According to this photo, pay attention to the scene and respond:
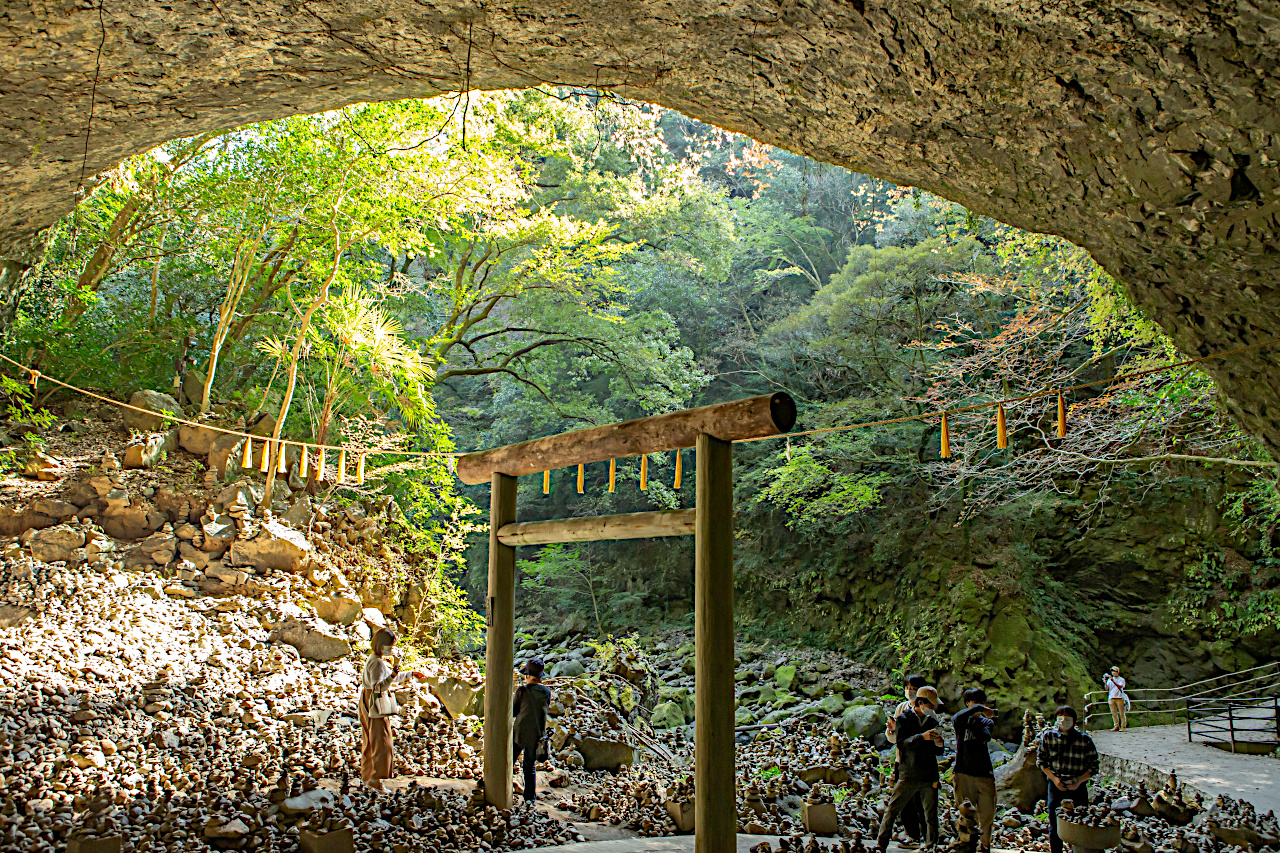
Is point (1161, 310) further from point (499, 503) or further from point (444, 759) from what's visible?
point (444, 759)

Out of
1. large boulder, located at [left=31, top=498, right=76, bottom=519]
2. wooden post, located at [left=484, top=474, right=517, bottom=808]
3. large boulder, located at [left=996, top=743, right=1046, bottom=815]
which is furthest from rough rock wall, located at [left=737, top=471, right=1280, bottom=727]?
large boulder, located at [left=31, top=498, right=76, bottom=519]

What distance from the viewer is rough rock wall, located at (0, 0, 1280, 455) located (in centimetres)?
328

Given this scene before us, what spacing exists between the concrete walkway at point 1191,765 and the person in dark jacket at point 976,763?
300 cm

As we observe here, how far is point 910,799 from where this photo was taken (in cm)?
473

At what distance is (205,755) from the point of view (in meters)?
5.18

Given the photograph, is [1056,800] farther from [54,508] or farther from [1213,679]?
[54,508]

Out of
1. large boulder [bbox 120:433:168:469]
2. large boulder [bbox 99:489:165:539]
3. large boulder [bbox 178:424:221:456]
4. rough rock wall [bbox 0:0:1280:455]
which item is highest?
rough rock wall [bbox 0:0:1280:455]

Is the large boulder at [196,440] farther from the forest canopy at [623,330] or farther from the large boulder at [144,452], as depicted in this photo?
the forest canopy at [623,330]

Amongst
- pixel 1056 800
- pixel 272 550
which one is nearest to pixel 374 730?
pixel 272 550

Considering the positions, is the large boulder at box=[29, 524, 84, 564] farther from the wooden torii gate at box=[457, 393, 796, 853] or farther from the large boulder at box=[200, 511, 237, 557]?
the wooden torii gate at box=[457, 393, 796, 853]

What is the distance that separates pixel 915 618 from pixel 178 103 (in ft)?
37.9

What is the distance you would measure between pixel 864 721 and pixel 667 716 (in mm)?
2702

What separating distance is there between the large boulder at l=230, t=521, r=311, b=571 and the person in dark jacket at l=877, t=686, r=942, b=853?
6.35 metres

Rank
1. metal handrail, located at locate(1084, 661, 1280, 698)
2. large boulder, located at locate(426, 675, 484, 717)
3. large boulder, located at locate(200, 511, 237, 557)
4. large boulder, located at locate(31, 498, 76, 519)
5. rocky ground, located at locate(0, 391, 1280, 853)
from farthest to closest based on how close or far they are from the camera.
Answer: metal handrail, located at locate(1084, 661, 1280, 698) < large boulder, located at locate(200, 511, 237, 557) < large boulder, located at locate(426, 675, 484, 717) < large boulder, located at locate(31, 498, 76, 519) < rocky ground, located at locate(0, 391, 1280, 853)
